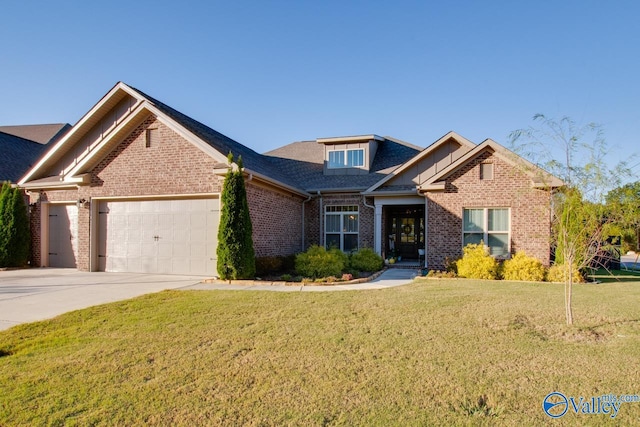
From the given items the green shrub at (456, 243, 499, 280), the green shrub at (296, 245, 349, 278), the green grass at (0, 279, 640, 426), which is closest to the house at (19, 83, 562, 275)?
the green shrub at (456, 243, 499, 280)

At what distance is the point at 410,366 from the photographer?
14.1ft

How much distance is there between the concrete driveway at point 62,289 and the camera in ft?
23.1

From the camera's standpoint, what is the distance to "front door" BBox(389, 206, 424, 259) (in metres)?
17.0

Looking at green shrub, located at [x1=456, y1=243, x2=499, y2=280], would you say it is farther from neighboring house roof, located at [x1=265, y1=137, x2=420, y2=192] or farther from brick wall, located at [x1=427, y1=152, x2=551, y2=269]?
neighboring house roof, located at [x1=265, y1=137, x2=420, y2=192]

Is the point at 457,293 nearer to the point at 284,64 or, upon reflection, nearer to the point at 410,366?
the point at 410,366

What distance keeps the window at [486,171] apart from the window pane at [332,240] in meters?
6.29

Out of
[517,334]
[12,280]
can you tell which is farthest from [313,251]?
[12,280]

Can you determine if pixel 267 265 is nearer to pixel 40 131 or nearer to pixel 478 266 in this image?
pixel 478 266

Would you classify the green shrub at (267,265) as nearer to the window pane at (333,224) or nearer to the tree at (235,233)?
the tree at (235,233)

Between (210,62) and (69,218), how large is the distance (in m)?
8.24

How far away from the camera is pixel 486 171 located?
13.2m

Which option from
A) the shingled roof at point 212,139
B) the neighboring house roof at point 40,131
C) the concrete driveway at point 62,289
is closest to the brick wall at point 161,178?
the shingled roof at point 212,139

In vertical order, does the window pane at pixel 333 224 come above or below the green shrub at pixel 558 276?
above

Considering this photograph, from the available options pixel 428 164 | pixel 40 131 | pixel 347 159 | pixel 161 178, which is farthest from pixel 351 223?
pixel 40 131
